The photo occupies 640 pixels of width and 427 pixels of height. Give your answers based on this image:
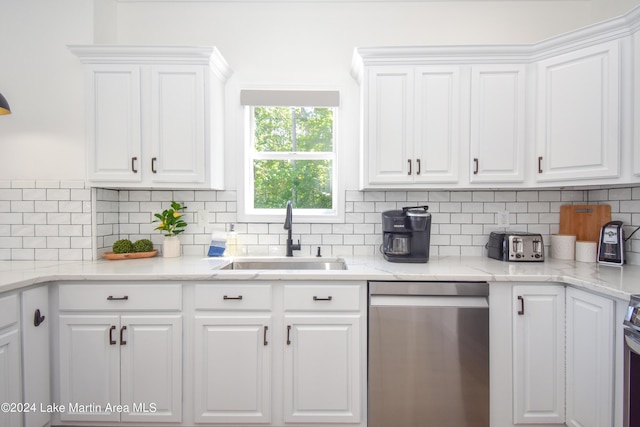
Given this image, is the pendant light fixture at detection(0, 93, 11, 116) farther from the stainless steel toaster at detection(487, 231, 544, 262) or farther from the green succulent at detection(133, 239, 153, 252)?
the stainless steel toaster at detection(487, 231, 544, 262)

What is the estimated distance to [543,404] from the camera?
1.96 m

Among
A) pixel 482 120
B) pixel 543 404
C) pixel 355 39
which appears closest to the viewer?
pixel 543 404

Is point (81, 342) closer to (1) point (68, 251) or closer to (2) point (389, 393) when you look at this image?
(1) point (68, 251)

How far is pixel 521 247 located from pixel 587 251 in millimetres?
469

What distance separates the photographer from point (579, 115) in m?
2.16

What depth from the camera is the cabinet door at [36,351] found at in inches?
73.2

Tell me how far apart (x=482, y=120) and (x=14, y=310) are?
9.71 feet

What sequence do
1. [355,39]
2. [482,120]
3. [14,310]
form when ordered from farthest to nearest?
[355,39], [482,120], [14,310]

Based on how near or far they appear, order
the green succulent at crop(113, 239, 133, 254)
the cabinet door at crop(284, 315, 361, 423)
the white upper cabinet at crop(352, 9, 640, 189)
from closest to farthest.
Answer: the cabinet door at crop(284, 315, 361, 423) → the white upper cabinet at crop(352, 9, 640, 189) → the green succulent at crop(113, 239, 133, 254)

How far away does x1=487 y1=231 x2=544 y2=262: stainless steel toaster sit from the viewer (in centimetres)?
236

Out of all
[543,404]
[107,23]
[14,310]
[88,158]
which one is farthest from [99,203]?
[543,404]

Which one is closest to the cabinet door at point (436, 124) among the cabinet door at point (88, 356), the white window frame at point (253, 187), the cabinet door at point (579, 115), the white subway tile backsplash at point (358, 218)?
the white subway tile backsplash at point (358, 218)

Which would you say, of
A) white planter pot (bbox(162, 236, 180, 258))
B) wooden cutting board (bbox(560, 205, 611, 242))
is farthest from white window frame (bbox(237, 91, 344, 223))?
wooden cutting board (bbox(560, 205, 611, 242))

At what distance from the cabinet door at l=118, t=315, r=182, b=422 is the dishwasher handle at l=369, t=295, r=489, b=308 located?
117 centimetres
